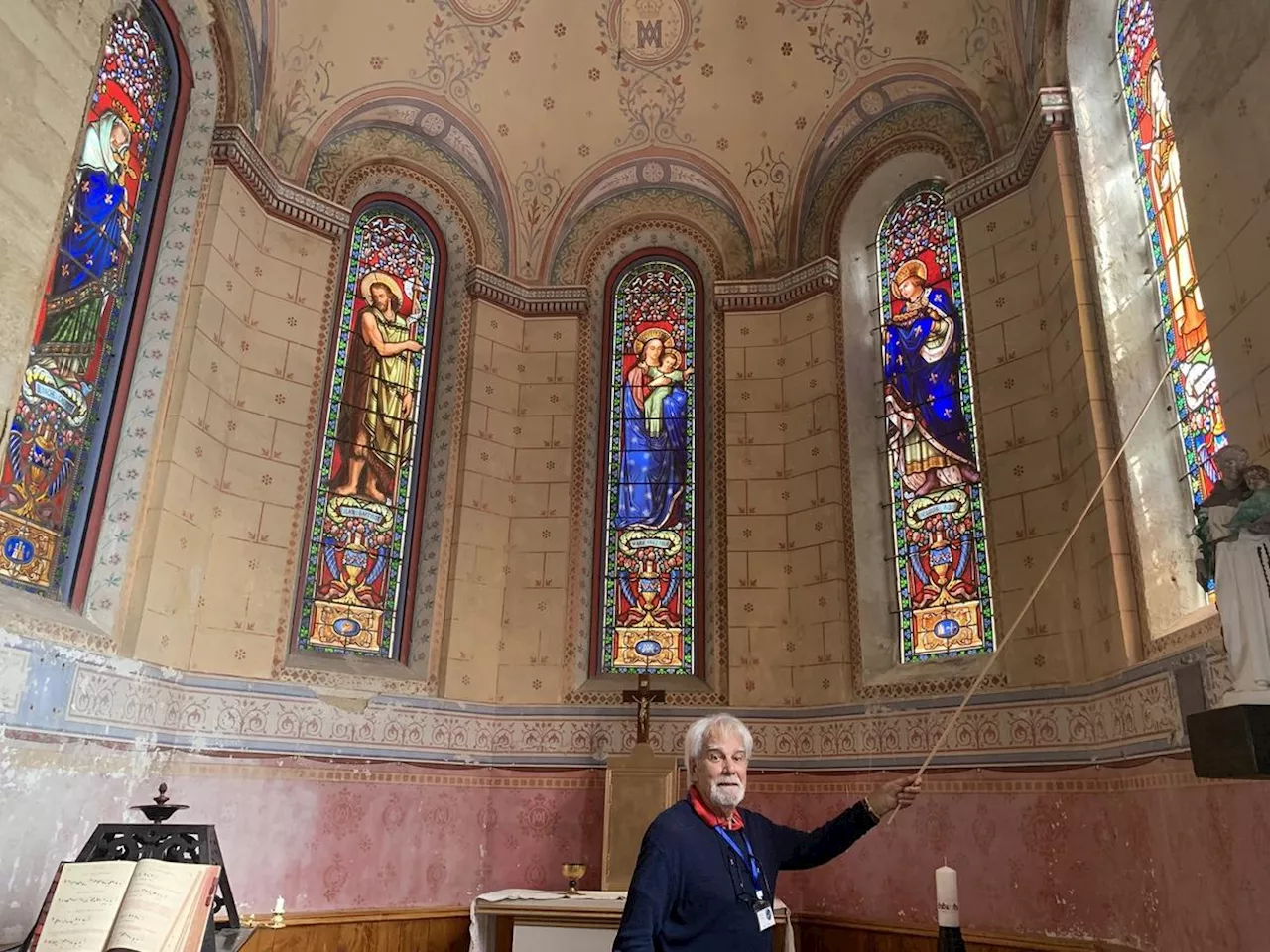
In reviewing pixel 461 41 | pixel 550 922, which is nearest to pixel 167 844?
pixel 550 922

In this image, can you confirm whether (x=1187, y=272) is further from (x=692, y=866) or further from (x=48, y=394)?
(x=48, y=394)

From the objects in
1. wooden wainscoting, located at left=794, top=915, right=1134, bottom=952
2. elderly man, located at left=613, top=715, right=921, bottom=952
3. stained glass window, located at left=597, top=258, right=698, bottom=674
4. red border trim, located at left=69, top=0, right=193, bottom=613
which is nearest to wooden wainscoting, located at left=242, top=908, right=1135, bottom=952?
wooden wainscoting, located at left=794, top=915, right=1134, bottom=952

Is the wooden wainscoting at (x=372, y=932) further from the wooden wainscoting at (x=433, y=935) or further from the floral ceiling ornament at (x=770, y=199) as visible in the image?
the floral ceiling ornament at (x=770, y=199)

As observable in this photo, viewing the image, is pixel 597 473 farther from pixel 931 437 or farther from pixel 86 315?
pixel 86 315

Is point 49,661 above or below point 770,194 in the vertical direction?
below

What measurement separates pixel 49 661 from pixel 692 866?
15.3ft

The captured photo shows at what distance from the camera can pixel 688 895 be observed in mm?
2887

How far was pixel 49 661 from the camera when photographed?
573cm

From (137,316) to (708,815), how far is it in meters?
6.17

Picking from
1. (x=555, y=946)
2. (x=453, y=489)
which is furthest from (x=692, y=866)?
(x=453, y=489)

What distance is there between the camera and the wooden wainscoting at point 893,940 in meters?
6.12

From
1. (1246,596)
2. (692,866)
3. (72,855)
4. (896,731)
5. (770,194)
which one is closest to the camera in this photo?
(692,866)

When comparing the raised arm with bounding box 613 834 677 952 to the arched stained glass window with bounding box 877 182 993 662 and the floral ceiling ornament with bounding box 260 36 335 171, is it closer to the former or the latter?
the arched stained glass window with bounding box 877 182 993 662

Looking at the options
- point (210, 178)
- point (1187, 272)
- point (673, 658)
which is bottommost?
point (673, 658)
